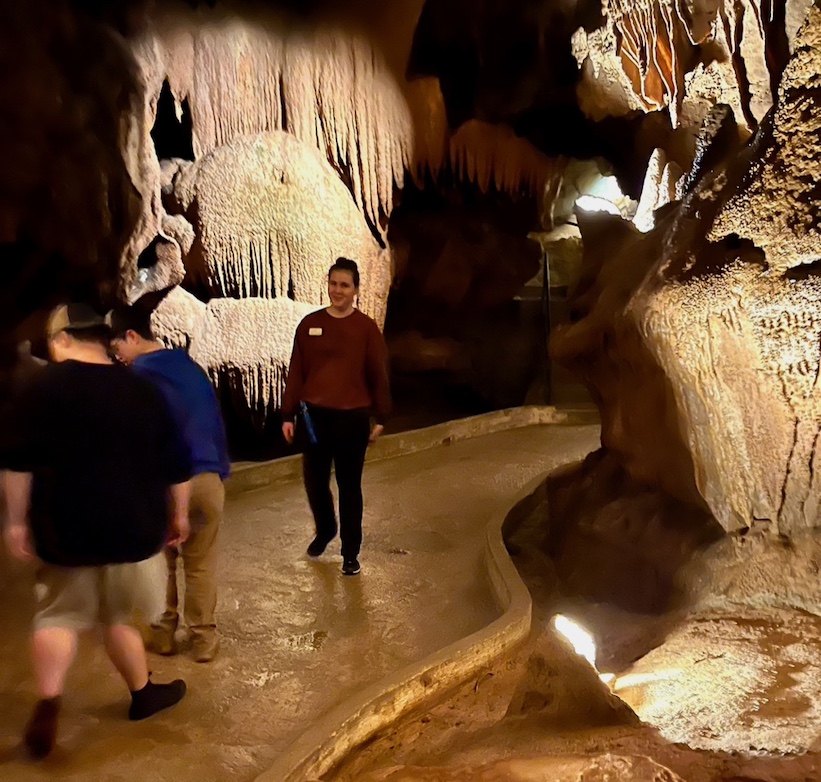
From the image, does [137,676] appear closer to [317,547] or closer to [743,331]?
[317,547]

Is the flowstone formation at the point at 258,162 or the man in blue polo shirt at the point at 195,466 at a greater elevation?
the flowstone formation at the point at 258,162

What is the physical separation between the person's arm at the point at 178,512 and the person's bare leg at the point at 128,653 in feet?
1.11

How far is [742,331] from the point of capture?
14.4 feet

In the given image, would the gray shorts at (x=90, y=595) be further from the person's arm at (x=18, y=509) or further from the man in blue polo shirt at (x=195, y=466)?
the man in blue polo shirt at (x=195, y=466)

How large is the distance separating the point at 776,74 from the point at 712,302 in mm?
1527

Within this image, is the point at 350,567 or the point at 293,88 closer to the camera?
the point at 350,567

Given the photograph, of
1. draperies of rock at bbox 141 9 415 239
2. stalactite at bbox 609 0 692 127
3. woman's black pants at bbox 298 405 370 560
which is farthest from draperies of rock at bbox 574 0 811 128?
woman's black pants at bbox 298 405 370 560


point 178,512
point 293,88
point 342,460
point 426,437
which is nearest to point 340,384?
point 342,460

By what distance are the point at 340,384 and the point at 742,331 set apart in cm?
241

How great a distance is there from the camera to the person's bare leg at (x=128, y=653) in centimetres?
235

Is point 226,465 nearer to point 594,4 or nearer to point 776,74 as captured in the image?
point 776,74

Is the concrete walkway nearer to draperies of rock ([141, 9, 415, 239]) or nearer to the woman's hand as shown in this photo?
the woman's hand

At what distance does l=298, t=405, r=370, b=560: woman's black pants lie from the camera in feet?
12.3

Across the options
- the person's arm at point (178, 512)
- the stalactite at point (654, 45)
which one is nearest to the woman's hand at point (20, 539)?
the person's arm at point (178, 512)
